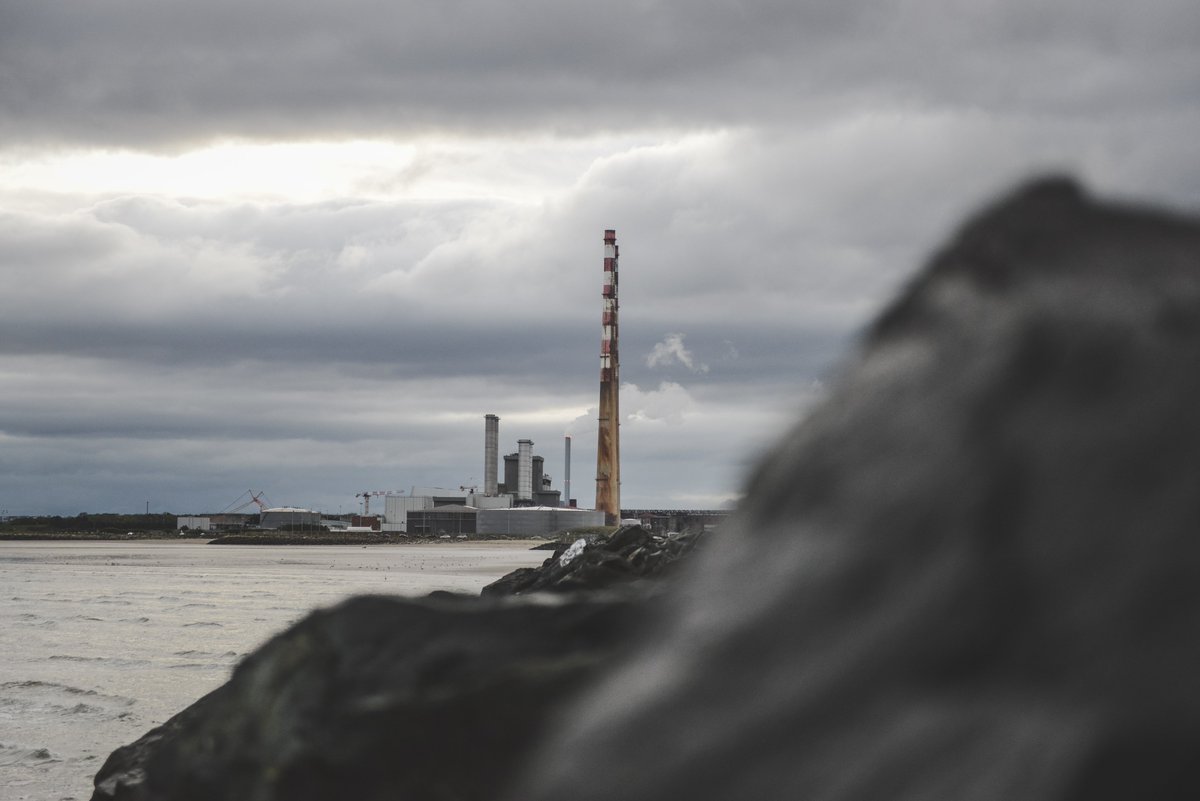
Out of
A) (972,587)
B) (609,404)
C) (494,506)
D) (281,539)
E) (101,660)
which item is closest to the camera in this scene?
(972,587)

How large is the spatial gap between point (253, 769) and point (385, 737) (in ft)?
1.42

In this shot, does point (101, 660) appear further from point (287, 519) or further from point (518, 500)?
point (287, 519)

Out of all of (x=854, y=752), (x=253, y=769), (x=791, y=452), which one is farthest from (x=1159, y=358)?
(x=253, y=769)

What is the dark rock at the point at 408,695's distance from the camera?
164 cm

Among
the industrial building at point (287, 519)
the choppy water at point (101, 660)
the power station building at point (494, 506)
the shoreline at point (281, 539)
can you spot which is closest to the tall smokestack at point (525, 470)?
the power station building at point (494, 506)

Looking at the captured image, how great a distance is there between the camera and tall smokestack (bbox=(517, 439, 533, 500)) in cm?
10800

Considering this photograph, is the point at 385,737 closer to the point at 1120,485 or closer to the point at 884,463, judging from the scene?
the point at 884,463

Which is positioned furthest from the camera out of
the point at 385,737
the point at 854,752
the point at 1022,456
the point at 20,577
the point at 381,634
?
the point at 20,577

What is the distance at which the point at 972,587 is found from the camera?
1.16 metres

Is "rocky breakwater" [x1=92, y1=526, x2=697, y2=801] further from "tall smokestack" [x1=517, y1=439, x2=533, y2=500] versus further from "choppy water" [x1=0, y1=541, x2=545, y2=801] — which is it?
"tall smokestack" [x1=517, y1=439, x2=533, y2=500]

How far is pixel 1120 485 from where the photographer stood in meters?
1.18

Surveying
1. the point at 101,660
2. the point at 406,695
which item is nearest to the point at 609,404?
the point at 101,660

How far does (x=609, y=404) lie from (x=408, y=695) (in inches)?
2595

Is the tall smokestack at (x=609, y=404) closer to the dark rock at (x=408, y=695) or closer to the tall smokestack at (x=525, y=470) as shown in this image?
the tall smokestack at (x=525, y=470)
